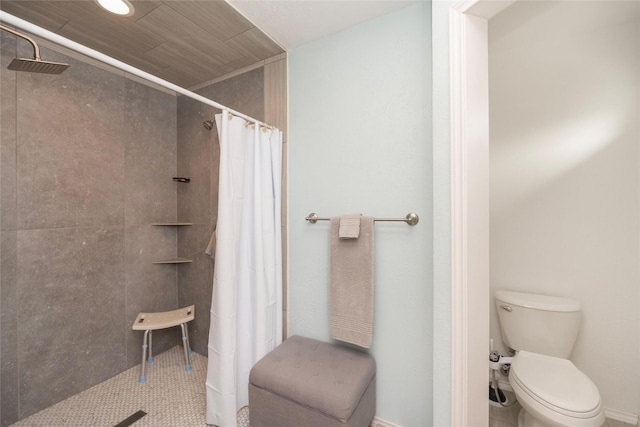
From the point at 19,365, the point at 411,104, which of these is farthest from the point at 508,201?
the point at 19,365

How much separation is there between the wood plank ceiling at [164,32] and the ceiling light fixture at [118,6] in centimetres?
3

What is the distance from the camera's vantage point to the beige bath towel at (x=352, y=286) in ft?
4.65

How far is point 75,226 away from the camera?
1736 mm

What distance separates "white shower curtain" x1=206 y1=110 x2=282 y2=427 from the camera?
4.56 ft

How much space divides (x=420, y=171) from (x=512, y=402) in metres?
1.67

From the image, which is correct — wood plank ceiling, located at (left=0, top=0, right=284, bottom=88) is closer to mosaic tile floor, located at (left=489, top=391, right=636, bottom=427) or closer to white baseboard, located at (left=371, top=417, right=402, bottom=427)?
white baseboard, located at (left=371, top=417, right=402, bottom=427)

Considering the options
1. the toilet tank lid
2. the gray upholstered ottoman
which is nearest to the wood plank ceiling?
the gray upholstered ottoman

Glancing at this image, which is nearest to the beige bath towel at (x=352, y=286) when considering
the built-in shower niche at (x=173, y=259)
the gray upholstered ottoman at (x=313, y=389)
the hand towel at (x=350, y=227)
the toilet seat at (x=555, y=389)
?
the hand towel at (x=350, y=227)

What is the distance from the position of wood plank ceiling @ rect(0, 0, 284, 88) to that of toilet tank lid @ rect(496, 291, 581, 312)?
2.27 meters

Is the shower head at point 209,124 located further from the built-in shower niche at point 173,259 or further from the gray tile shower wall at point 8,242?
the gray tile shower wall at point 8,242

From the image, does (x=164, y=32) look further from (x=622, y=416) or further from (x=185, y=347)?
(x=622, y=416)

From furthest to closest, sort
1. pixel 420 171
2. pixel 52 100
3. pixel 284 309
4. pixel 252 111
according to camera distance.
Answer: pixel 252 111, pixel 284 309, pixel 52 100, pixel 420 171

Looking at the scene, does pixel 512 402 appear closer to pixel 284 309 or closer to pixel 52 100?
pixel 284 309

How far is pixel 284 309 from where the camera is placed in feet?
5.90
